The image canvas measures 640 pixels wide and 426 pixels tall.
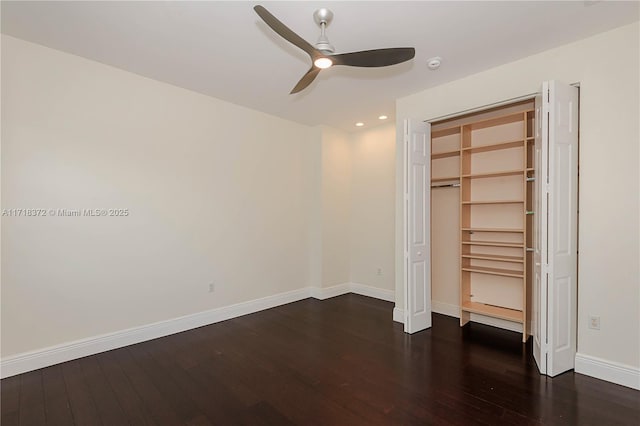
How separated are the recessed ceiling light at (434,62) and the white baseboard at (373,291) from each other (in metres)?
3.27

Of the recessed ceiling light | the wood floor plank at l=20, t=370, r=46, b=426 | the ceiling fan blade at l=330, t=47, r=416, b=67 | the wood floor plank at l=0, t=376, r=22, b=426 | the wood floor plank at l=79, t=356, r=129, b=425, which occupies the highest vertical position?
the recessed ceiling light

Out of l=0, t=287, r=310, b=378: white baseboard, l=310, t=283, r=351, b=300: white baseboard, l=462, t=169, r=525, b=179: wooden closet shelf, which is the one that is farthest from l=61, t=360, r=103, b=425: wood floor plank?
l=462, t=169, r=525, b=179: wooden closet shelf

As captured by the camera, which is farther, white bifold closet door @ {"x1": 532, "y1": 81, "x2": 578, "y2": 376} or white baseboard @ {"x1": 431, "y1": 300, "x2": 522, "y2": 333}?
white baseboard @ {"x1": 431, "y1": 300, "x2": 522, "y2": 333}

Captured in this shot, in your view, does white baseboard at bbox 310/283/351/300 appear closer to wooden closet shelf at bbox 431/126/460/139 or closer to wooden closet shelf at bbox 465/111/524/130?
wooden closet shelf at bbox 431/126/460/139

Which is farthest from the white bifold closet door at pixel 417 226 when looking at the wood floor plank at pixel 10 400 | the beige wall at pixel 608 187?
the wood floor plank at pixel 10 400

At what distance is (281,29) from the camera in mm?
1926

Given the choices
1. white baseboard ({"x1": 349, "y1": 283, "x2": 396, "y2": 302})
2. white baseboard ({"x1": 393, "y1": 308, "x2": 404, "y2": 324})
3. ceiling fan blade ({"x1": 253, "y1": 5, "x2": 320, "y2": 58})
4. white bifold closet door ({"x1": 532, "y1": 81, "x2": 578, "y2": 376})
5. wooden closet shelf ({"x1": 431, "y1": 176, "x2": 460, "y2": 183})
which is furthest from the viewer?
white baseboard ({"x1": 349, "y1": 283, "x2": 396, "y2": 302})

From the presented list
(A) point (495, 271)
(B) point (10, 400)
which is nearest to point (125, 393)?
(B) point (10, 400)

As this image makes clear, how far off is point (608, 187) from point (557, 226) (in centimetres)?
51

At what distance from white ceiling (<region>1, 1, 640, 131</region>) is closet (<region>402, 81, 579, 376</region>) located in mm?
516

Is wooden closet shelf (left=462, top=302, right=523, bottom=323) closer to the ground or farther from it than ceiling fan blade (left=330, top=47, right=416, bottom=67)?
closer to the ground

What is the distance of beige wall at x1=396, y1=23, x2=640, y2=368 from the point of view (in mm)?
2496

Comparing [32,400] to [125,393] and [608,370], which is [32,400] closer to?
[125,393]

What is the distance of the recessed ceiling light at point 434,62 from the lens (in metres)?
3.00
